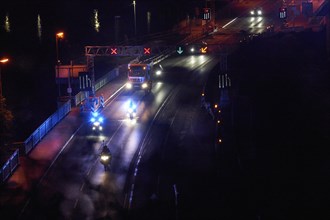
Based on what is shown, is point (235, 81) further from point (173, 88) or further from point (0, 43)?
point (0, 43)

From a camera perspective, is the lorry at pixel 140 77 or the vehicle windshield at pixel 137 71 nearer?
the lorry at pixel 140 77

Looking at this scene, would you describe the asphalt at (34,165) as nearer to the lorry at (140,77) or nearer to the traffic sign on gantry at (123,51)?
the traffic sign on gantry at (123,51)

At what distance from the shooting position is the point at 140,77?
5791cm

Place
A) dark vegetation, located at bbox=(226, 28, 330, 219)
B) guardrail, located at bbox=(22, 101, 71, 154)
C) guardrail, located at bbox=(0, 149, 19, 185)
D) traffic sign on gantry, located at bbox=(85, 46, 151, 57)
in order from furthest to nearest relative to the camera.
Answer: traffic sign on gantry, located at bbox=(85, 46, 151, 57)
guardrail, located at bbox=(22, 101, 71, 154)
guardrail, located at bbox=(0, 149, 19, 185)
dark vegetation, located at bbox=(226, 28, 330, 219)

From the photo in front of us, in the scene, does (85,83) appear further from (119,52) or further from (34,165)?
(34,165)

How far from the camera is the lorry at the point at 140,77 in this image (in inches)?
2277

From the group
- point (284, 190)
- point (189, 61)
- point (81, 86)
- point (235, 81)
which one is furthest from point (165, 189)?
point (189, 61)

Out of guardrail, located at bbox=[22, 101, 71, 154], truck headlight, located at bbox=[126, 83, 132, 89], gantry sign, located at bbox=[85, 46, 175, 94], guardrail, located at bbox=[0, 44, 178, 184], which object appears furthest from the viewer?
truck headlight, located at bbox=[126, 83, 132, 89]

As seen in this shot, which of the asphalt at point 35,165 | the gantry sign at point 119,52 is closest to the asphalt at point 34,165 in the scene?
the asphalt at point 35,165

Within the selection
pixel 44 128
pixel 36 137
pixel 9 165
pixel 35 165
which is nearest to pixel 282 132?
pixel 35 165

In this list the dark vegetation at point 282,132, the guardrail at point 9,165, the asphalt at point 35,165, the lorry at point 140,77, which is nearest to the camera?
the dark vegetation at point 282,132

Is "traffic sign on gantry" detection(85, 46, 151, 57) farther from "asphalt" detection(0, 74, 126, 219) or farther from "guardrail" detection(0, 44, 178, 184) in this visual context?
"asphalt" detection(0, 74, 126, 219)

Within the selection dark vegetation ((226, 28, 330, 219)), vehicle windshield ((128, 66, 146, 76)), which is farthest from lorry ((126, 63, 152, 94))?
dark vegetation ((226, 28, 330, 219))

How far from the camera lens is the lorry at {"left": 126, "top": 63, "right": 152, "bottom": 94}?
5784 cm
